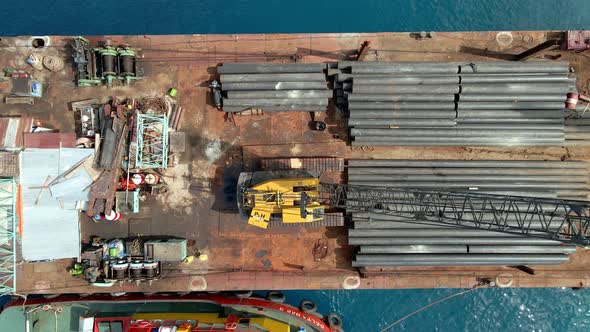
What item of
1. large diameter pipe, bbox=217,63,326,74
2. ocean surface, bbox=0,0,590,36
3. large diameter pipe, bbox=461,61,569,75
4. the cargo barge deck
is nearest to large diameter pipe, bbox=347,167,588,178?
the cargo barge deck

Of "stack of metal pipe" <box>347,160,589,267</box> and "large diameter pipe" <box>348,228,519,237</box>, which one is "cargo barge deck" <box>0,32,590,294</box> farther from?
"large diameter pipe" <box>348,228,519,237</box>

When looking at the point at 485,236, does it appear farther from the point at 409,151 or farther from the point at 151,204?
the point at 151,204

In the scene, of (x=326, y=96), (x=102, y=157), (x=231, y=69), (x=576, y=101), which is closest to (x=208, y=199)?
(x=102, y=157)

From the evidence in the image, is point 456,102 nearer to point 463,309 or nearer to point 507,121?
point 507,121

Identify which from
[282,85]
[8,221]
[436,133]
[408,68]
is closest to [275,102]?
[282,85]

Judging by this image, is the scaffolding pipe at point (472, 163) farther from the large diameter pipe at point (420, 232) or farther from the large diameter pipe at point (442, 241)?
the large diameter pipe at point (442, 241)

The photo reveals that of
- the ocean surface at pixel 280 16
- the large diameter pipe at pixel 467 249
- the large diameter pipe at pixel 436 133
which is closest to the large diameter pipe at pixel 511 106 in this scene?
the large diameter pipe at pixel 436 133
